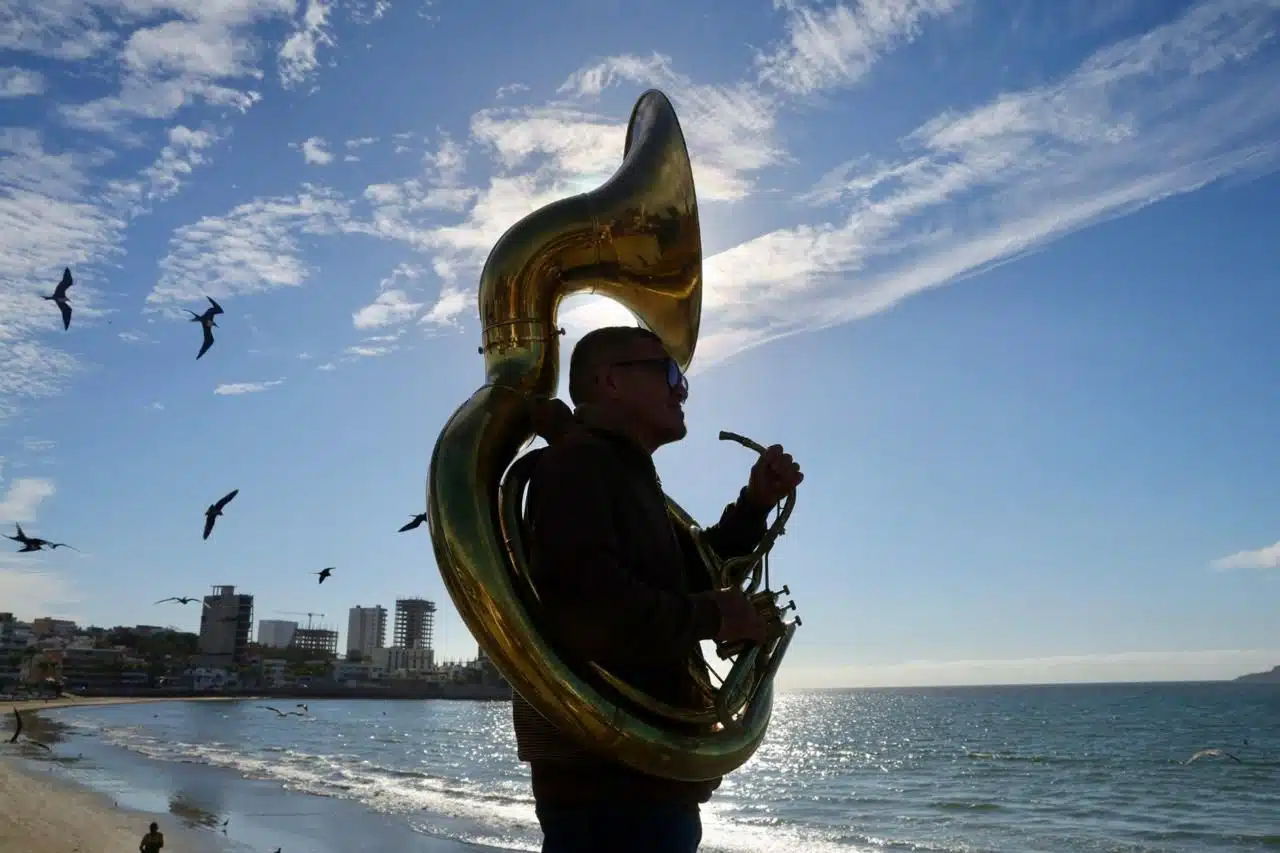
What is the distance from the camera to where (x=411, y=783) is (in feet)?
88.6

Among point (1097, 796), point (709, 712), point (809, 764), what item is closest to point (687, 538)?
point (709, 712)

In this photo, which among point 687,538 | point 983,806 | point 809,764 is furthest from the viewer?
point 809,764

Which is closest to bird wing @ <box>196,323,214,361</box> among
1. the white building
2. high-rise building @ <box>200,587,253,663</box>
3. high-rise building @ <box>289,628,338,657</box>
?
high-rise building @ <box>200,587,253,663</box>

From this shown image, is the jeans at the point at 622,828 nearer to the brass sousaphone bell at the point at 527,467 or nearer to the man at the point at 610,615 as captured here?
the man at the point at 610,615

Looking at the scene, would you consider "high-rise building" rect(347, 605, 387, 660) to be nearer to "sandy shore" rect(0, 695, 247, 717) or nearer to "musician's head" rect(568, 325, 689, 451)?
"sandy shore" rect(0, 695, 247, 717)

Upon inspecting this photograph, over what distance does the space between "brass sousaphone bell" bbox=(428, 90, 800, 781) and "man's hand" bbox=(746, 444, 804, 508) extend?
0.19 feet

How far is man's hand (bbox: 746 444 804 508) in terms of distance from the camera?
259cm

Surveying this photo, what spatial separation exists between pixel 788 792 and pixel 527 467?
2775 centimetres

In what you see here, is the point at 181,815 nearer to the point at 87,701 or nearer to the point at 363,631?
the point at 87,701

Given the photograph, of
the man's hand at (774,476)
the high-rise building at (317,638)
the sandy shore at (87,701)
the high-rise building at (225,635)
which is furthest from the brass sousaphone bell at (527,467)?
the high-rise building at (317,638)

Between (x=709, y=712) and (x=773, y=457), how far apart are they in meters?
0.73

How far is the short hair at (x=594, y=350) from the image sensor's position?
2.38 metres

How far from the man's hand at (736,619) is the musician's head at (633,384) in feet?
1.45

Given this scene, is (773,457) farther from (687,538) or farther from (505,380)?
(505,380)
